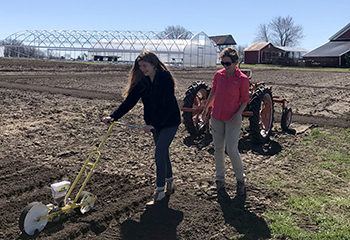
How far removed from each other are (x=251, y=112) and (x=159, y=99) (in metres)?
3.28

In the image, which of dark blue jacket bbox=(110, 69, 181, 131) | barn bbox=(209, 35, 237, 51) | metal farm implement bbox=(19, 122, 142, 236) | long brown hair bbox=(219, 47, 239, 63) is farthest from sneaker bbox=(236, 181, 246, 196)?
barn bbox=(209, 35, 237, 51)

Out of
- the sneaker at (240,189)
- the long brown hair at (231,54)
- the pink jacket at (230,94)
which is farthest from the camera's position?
the sneaker at (240,189)

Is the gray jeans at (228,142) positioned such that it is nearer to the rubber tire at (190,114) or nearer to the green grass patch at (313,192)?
the green grass patch at (313,192)

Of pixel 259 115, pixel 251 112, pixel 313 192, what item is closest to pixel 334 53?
pixel 259 115

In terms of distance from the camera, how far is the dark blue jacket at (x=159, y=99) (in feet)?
15.0

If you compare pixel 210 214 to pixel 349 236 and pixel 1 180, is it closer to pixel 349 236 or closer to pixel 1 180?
pixel 349 236

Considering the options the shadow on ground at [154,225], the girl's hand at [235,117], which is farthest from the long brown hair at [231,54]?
the shadow on ground at [154,225]

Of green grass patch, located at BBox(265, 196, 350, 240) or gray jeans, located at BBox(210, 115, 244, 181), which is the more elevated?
gray jeans, located at BBox(210, 115, 244, 181)

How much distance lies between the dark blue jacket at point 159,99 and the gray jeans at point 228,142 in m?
0.67

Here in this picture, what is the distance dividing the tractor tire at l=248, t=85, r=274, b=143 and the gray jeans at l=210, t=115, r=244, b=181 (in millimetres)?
2422

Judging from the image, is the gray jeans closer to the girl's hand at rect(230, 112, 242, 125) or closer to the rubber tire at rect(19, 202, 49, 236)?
the girl's hand at rect(230, 112, 242, 125)

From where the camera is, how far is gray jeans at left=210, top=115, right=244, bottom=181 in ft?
16.3

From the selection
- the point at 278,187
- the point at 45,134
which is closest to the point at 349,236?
the point at 278,187

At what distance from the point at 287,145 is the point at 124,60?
137ft
